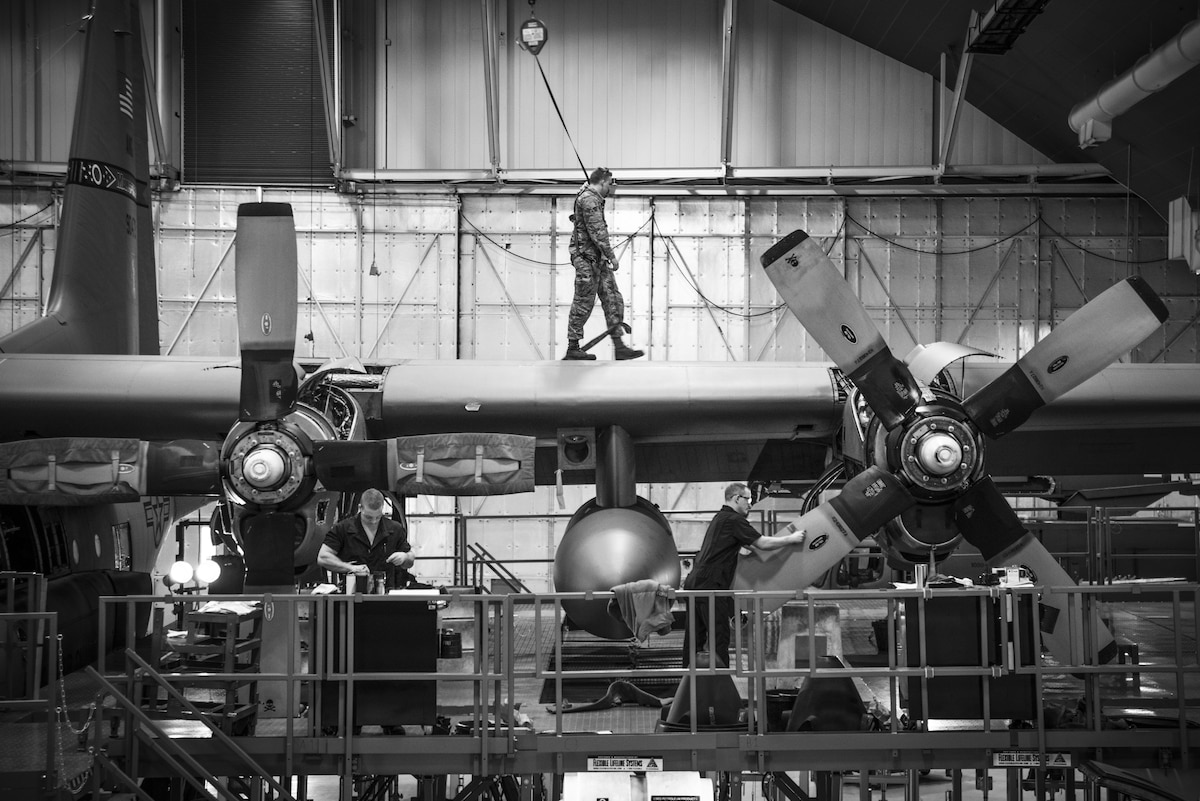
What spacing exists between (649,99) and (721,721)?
14.3m

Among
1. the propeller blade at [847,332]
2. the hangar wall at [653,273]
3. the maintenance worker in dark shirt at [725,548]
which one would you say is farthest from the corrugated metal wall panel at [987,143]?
the maintenance worker in dark shirt at [725,548]

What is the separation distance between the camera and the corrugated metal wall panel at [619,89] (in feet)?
66.7

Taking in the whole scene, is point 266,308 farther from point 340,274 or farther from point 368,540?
point 340,274

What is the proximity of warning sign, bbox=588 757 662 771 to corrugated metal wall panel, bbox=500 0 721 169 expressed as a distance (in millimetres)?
14095

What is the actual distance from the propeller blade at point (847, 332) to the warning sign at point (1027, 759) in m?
2.57

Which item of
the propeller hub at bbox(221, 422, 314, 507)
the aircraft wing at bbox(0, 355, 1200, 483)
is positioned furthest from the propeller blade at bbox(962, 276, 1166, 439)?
the propeller hub at bbox(221, 422, 314, 507)

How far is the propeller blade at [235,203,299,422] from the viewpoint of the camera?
8844 mm

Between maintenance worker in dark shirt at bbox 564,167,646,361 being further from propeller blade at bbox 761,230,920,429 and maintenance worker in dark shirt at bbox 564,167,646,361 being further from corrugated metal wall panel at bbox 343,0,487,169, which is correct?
corrugated metal wall panel at bbox 343,0,487,169

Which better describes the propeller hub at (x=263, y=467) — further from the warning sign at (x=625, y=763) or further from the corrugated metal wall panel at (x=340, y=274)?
the corrugated metal wall panel at (x=340, y=274)

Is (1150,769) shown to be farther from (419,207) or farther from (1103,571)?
(419,207)

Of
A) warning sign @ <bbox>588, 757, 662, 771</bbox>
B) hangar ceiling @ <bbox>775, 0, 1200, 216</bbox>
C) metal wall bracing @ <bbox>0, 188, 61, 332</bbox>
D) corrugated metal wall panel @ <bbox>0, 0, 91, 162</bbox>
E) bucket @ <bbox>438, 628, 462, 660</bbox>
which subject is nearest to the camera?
warning sign @ <bbox>588, 757, 662, 771</bbox>

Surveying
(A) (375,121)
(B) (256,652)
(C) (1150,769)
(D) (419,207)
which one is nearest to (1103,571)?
(C) (1150,769)

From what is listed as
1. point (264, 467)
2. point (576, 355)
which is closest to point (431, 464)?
point (264, 467)

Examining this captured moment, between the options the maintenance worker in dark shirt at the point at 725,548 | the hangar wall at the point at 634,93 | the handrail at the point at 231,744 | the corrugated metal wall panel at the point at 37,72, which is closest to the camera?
the handrail at the point at 231,744
